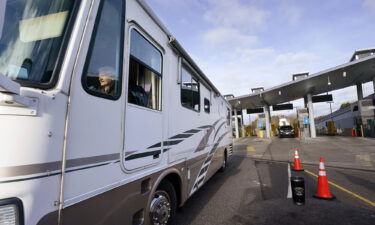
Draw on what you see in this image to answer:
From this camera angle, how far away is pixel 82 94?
68.9 inches

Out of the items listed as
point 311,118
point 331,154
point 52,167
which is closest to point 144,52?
point 52,167

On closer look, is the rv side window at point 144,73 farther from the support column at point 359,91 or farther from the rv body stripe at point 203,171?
the support column at point 359,91

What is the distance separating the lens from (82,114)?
1.74 meters

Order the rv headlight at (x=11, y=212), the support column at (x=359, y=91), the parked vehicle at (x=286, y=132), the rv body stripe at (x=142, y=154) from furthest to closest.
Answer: the parked vehicle at (x=286, y=132) < the support column at (x=359, y=91) < the rv body stripe at (x=142, y=154) < the rv headlight at (x=11, y=212)

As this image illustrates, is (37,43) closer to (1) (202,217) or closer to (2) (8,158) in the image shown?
(2) (8,158)

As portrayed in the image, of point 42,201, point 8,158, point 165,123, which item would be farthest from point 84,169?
point 165,123

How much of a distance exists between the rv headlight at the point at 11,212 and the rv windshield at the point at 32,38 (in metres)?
0.74

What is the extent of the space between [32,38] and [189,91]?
3.08 m

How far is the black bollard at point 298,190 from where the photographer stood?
438 cm

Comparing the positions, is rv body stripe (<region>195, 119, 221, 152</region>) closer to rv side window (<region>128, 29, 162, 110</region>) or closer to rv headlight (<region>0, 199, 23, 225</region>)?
rv side window (<region>128, 29, 162, 110</region>)

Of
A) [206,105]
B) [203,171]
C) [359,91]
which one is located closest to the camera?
[203,171]

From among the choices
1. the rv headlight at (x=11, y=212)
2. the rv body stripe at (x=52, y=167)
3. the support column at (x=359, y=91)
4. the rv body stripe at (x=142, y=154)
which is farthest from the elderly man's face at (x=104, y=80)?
the support column at (x=359, y=91)

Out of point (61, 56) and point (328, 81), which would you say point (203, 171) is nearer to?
point (61, 56)

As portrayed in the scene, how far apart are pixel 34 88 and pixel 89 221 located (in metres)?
1.09
